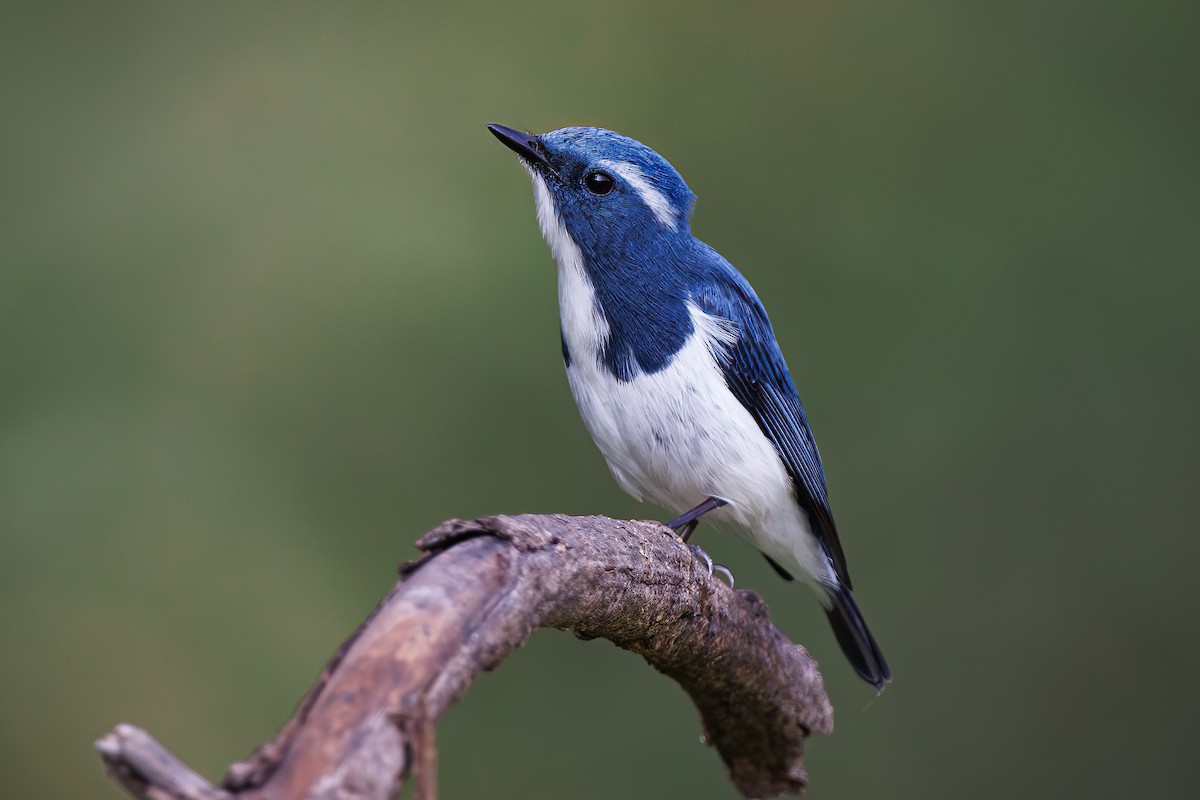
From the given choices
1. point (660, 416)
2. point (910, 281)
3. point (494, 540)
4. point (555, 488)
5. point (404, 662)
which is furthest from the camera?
point (910, 281)

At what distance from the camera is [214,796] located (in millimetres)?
1346

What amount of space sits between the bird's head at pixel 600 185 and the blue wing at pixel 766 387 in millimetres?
204

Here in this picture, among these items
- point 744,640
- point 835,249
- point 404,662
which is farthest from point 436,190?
point 404,662

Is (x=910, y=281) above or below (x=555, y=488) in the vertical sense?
above

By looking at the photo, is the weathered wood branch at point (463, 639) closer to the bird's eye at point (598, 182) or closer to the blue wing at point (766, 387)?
the blue wing at point (766, 387)

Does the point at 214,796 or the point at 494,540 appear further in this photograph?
the point at 494,540

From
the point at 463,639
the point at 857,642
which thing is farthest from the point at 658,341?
the point at 463,639

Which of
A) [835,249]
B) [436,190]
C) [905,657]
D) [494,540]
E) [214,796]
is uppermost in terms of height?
[436,190]

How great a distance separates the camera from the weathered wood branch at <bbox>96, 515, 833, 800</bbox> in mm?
1409

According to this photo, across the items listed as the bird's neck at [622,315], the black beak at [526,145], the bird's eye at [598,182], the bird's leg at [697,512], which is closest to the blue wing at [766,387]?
the bird's neck at [622,315]

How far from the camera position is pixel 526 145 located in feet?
10.8

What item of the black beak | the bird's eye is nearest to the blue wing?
the bird's eye

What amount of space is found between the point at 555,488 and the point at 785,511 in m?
1.53

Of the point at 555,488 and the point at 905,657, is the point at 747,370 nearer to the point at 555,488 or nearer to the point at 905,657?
the point at 555,488
